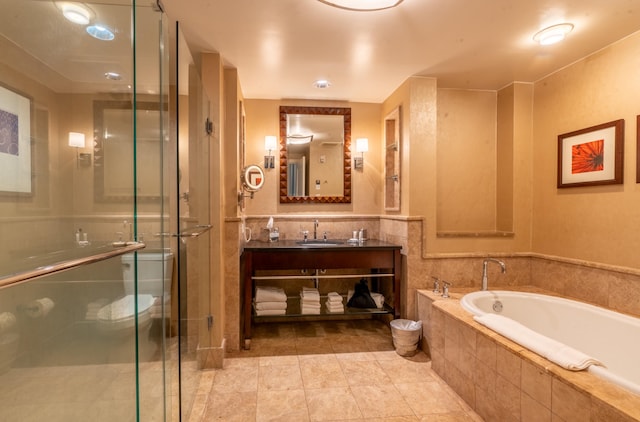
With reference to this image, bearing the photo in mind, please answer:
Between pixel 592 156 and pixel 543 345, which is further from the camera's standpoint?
pixel 592 156

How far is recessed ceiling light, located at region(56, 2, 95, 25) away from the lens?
1.09 m

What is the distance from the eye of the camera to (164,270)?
1.50 meters

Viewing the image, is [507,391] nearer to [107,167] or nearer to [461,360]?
[461,360]

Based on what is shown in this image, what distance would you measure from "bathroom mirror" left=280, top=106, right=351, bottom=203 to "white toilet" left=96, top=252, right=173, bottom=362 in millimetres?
1898

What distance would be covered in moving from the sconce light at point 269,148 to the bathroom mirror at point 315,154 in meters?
0.10

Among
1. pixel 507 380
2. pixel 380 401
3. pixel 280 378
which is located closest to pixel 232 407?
pixel 280 378

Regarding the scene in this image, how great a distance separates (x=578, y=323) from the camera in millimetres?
2115

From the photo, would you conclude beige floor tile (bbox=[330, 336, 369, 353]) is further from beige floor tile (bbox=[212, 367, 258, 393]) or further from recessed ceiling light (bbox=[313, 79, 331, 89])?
recessed ceiling light (bbox=[313, 79, 331, 89])

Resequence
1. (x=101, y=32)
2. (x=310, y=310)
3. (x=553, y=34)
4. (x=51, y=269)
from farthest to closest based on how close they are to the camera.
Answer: (x=310, y=310) < (x=553, y=34) < (x=101, y=32) < (x=51, y=269)

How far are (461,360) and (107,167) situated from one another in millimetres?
2209

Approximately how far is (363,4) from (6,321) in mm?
2043

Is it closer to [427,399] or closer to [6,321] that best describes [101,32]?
[6,321]

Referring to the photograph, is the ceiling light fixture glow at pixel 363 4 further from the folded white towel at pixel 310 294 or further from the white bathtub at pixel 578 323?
the folded white towel at pixel 310 294

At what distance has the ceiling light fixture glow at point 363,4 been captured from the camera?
1.68 metres
